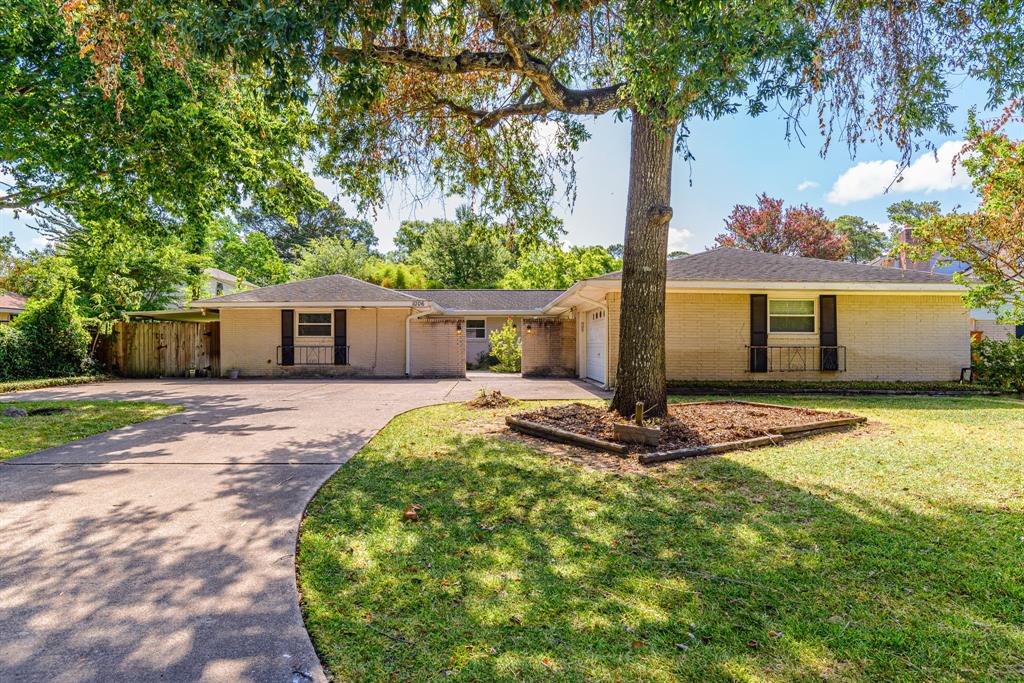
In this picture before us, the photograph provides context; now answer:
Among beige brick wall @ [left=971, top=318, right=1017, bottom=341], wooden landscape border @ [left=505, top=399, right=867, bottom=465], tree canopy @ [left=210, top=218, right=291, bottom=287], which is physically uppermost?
tree canopy @ [left=210, top=218, right=291, bottom=287]

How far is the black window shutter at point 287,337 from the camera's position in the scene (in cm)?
1664

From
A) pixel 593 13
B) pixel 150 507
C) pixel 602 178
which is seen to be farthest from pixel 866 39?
pixel 150 507

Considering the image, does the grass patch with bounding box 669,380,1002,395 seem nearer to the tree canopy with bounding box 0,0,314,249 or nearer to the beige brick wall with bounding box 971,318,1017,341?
the beige brick wall with bounding box 971,318,1017,341

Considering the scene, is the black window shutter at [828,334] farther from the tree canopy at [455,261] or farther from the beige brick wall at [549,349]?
the tree canopy at [455,261]

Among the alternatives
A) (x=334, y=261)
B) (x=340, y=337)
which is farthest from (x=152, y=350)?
(x=334, y=261)

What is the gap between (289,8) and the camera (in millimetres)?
4391

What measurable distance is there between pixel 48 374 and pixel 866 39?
20.1 metres

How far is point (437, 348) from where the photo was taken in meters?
17.3

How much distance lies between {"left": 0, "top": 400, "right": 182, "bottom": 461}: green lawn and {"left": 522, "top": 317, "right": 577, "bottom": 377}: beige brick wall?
34.9 feet

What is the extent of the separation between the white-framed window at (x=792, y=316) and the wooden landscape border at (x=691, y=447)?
5.82 meters

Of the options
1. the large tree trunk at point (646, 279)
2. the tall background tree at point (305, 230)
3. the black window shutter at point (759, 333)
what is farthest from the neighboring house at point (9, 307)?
the black window shutter at point (759, 333)

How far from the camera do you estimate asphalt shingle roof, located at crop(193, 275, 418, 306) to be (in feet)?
53.3

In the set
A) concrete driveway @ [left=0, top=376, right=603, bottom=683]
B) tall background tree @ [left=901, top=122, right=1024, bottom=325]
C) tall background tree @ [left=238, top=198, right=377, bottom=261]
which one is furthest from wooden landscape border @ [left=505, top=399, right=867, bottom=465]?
tall background tree @ [left=238, top=198, right=377, bottom=261]

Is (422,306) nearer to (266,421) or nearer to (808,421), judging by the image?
(266,421)
